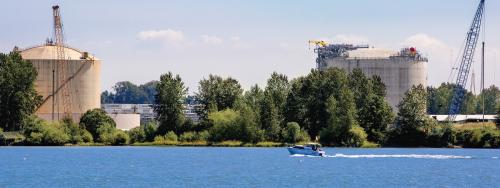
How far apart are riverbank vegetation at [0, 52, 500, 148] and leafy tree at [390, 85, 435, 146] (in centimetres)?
13

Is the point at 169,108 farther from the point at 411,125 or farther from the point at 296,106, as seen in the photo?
the point at 411,125

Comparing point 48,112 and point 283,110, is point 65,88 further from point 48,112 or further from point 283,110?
point 283,110

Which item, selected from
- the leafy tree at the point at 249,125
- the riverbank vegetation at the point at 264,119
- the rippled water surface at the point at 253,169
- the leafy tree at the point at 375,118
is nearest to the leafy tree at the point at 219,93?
the riverbank vegetation at the point at 264,119

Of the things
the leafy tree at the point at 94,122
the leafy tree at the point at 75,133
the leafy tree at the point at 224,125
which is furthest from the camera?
the leafy tree at the point at 94,122

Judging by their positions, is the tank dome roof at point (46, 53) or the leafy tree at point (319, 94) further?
the tank dome roof at point (46, 53)

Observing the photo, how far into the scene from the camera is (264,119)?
16762cm

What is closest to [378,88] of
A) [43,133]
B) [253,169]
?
[43,133]

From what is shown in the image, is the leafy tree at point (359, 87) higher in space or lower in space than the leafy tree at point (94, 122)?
higher

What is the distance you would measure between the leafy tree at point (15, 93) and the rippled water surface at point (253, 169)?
3242 cm

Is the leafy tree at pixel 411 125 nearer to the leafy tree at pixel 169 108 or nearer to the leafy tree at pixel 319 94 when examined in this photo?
the leafy tree at pixel 319 94

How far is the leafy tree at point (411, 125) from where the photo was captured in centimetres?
16212

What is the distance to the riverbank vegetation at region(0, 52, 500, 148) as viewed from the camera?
162m

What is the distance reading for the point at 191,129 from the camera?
175m

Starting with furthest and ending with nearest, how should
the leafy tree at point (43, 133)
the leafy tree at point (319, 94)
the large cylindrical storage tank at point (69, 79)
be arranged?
the large cylindrical storage tank at point (69, 79)
the leafy tree at point (43, 133)
the leafy tree at point (319, 94)
